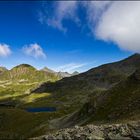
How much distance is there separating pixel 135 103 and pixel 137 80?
75.6 feet

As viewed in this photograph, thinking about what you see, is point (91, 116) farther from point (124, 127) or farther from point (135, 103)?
point (124, 127)

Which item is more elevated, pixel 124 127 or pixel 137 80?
pixel 137 80

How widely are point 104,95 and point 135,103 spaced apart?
25.3 meters

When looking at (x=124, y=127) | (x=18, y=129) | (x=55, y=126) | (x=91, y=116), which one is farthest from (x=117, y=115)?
(x=18, y=129)

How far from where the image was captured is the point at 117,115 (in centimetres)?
8362

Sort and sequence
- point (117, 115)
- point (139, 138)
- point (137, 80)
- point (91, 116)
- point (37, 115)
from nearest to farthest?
1. point (139, 138)
2. point (117, 115)
3. point (91, 116)
4. point (137, 80)
5. point (37, 115)

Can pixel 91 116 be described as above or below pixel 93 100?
below

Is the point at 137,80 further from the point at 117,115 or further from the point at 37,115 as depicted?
the point at 37,115

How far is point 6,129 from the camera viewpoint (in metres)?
151

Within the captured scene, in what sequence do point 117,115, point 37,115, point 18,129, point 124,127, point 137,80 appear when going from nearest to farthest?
point 124,127, point 117,115, point 137,80, point 18,129, point 37,115

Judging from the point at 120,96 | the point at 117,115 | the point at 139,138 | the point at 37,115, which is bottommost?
the point at 139,138

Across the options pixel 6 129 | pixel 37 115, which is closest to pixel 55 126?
pixel 6 129

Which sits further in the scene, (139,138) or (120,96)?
(120,96)

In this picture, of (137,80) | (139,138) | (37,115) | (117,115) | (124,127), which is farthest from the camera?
(37,115)
